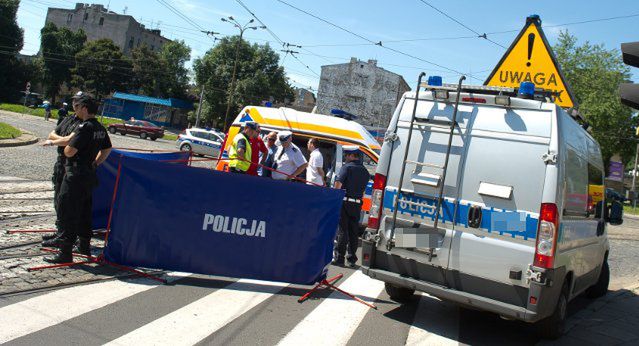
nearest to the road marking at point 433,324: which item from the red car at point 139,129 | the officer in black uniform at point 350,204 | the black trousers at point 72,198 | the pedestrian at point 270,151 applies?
the officer in black uniform at point 350,204

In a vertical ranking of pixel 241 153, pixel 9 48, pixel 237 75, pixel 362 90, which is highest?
pixel 362 90

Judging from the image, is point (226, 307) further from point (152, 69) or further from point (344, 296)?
point (152, 69)

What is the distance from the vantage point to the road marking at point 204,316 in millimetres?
4352

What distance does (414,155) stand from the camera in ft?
19.0

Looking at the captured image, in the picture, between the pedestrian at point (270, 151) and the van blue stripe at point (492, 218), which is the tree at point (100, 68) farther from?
the van blue stripe at point (492, 218)

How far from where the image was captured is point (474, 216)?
5289 mm

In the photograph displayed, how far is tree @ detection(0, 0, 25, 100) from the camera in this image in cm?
6116

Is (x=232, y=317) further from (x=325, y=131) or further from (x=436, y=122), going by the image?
(x=325, y=131)

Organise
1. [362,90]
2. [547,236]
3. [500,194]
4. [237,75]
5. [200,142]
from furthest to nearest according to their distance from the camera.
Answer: [362,90]
[237,75]
[200,142]
[500,194]
[547,236]

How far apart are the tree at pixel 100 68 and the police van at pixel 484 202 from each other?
71.1 meters

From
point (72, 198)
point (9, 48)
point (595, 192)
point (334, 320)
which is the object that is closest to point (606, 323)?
point (595, 192)

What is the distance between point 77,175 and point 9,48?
2638 inches

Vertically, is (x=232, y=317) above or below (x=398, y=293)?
below

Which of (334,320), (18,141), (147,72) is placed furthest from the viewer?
(147,72)
